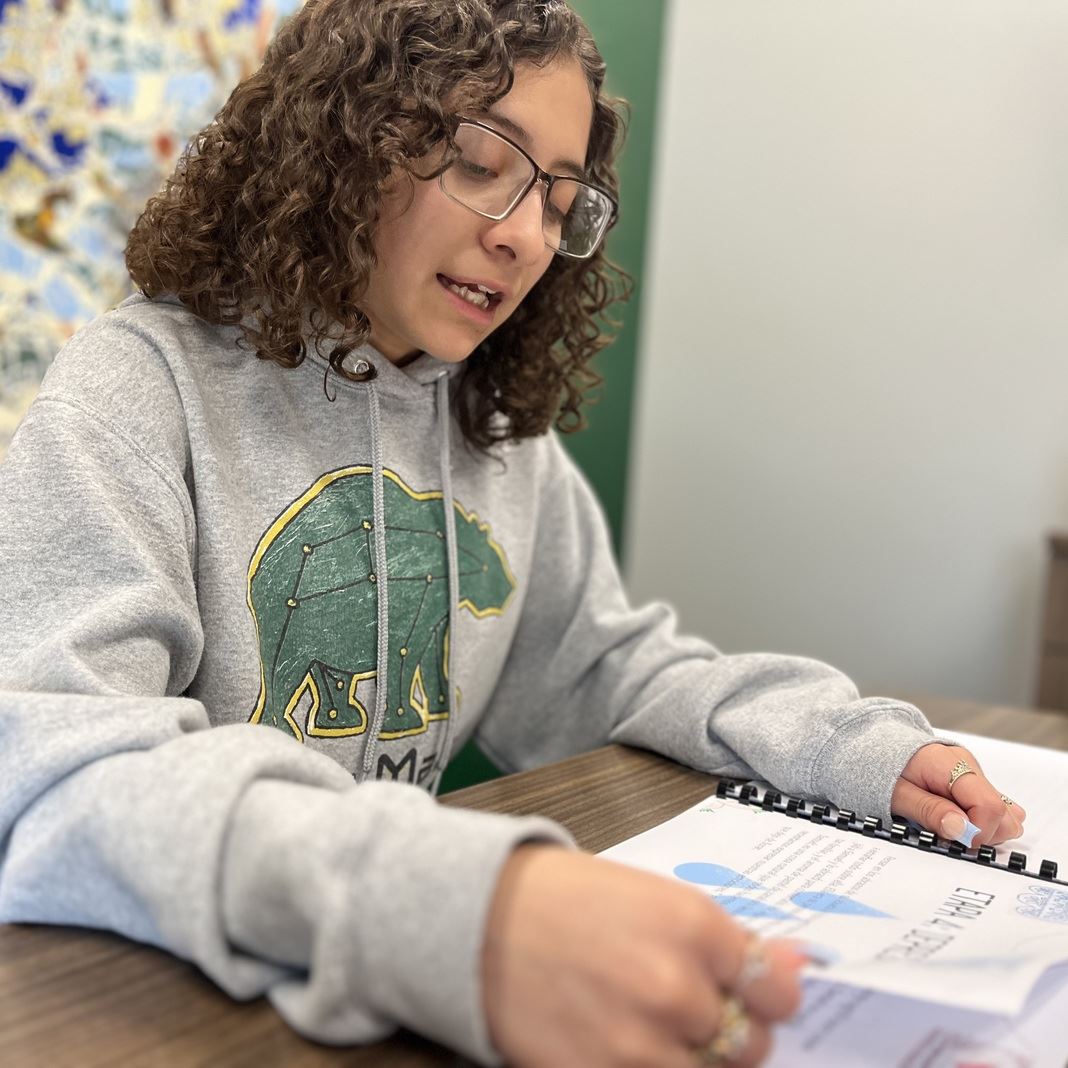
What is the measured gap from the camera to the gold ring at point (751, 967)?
47 centimetres

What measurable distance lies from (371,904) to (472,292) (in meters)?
0.58

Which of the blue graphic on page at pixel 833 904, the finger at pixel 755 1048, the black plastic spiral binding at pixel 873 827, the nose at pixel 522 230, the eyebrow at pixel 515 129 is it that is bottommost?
the black plastic spiral binding at pixel 873 827

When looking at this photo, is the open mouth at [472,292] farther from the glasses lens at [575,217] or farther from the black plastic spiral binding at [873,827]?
the black plastic spiral binding at [873,827]

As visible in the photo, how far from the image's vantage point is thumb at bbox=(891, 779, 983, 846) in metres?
0.80

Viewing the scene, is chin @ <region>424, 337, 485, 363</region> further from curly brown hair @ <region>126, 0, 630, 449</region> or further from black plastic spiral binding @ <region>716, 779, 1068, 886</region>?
black plastic spiral binding @ <region>716, 779, 1068, 886</region>

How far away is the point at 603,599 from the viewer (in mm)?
1214

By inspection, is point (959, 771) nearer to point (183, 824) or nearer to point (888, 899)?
point (888, 899)

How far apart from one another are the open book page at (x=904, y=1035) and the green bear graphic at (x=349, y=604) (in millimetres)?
485

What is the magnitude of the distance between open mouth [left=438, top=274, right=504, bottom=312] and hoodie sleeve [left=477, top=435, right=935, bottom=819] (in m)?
0.30

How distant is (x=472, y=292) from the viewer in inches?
36.9

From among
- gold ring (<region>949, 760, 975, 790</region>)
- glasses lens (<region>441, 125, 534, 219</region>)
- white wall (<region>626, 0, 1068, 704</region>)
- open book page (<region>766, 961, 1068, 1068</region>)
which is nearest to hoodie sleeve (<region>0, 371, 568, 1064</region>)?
open book page (<region>766, 961, 1068, 1068</region>)

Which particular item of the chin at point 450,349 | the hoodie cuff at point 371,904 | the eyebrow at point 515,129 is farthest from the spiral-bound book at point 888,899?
the eyebrow at point 515,129

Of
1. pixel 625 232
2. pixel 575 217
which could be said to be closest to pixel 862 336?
pixel 625 232

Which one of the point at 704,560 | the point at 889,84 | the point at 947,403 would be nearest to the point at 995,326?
the point at 947,403
